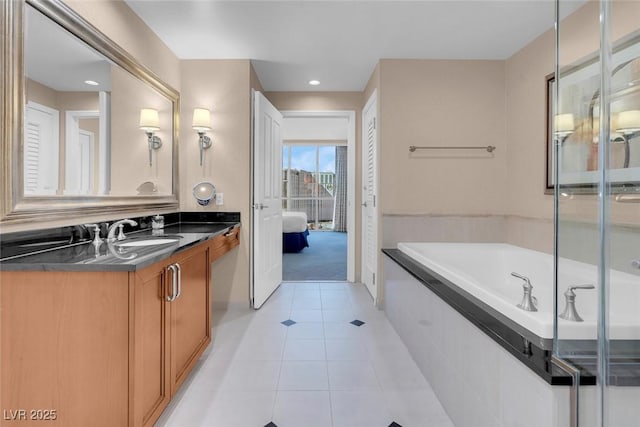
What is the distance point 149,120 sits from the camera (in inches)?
96.9

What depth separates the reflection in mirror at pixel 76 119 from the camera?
4.73 feet

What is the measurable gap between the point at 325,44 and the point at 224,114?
1.12 meters

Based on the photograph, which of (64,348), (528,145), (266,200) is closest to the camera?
(64,348)

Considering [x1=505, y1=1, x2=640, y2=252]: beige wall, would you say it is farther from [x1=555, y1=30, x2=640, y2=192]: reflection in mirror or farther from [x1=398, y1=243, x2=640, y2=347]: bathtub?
[x1=555, y1=30, x2=640, y2=192]: reflection in mirror

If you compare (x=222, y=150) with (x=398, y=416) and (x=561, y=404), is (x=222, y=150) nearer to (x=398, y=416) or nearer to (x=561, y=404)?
(x=398, y=416)

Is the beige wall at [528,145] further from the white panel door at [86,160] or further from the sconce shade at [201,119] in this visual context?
the white panel door at [86,160]

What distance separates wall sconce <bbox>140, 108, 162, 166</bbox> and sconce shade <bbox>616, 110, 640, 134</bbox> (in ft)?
9.07

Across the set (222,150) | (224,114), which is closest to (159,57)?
(224,114)

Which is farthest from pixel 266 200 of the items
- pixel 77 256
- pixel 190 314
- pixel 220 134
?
pixel 77 256

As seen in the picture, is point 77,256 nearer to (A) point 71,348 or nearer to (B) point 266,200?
(A) point 71,348

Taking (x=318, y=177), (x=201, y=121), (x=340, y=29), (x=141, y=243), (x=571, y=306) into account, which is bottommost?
(x=571, y=306)

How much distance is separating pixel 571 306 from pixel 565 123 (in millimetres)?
780

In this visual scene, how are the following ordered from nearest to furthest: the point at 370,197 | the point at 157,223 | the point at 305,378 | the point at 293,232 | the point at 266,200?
1. the point at 305,378
2. the point at 157,223
3. the point at 266,200
4. the point at 370,197
5. the point at 293,232

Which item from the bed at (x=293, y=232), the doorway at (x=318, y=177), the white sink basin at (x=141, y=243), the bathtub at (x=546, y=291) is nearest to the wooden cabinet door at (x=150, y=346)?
the white sink basin at (x=141, y=243)
